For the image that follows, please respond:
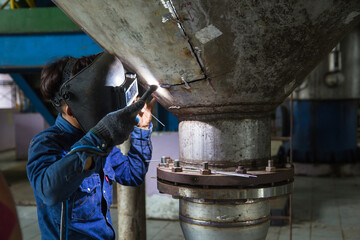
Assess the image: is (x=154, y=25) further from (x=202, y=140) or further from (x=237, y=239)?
(x=237, y=239)

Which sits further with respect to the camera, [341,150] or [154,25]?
[341,150]

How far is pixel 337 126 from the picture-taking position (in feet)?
21.1

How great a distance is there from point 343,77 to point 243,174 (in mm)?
5388

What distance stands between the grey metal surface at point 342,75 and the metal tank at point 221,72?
16.3ft

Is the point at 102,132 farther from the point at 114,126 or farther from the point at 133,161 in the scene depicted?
the point at 133,161

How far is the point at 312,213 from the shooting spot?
4.34m

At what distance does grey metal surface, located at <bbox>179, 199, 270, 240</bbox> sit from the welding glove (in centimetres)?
47

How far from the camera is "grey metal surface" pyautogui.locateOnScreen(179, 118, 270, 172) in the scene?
1.42 m

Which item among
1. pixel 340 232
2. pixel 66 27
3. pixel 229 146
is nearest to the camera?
pixel 229 146

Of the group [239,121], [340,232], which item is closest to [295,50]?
[239,121]

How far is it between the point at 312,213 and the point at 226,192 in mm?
3434

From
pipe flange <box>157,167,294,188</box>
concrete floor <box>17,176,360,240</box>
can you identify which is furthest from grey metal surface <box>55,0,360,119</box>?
concrete floor <box>17,176,360,240</box>

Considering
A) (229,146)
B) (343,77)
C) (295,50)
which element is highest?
(343,77)

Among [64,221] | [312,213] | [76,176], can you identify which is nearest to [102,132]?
[76,176]
